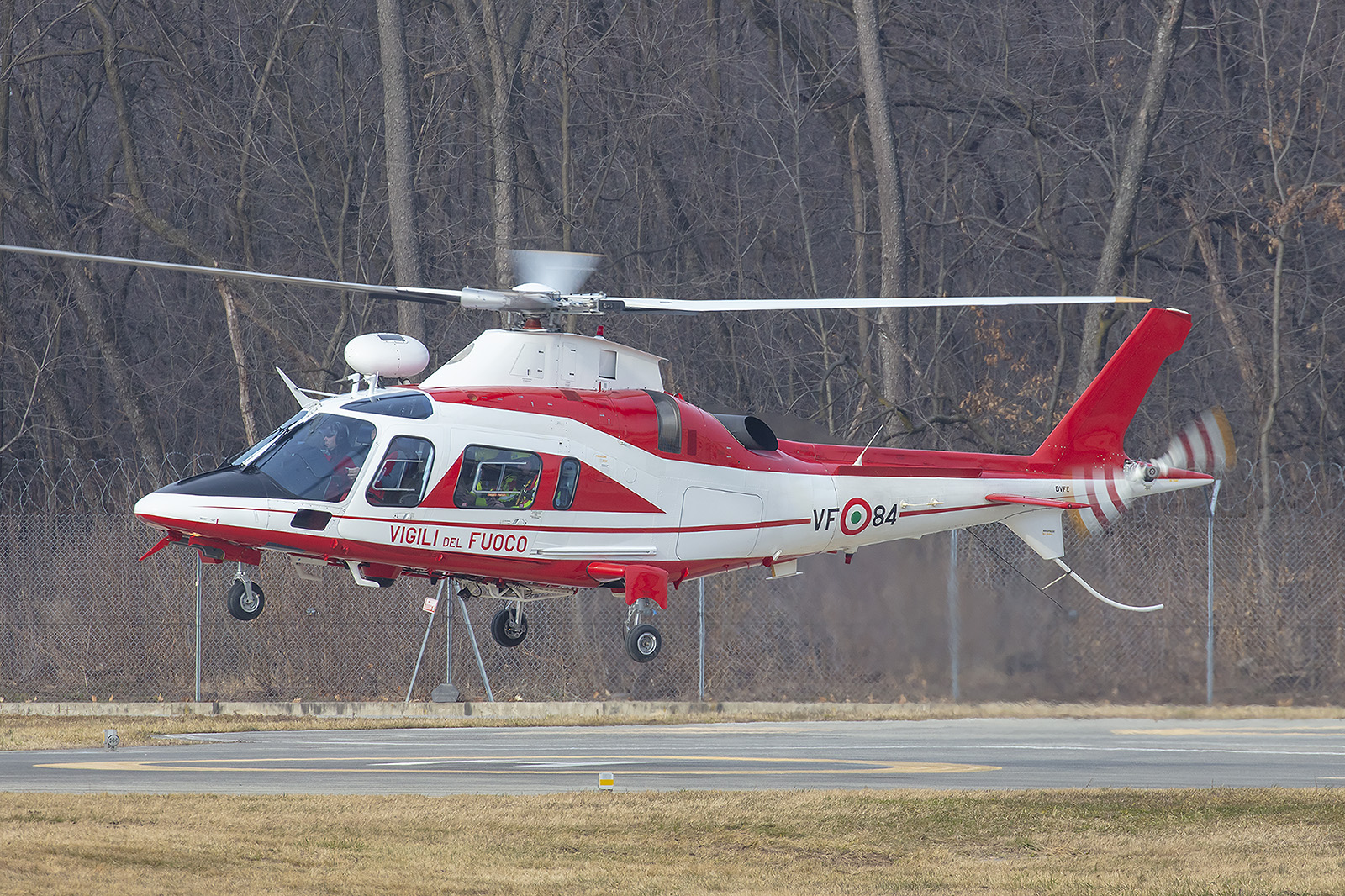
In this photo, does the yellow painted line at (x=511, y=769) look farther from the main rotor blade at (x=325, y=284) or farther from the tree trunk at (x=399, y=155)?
the tree trunk at (x=399, y=155)

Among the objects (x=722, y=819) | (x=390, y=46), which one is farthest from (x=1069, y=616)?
(x=390, y=46)

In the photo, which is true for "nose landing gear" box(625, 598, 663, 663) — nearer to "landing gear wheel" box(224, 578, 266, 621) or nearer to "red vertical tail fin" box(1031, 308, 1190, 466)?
"landing gear wheel" box(224, 578, 266, 621)

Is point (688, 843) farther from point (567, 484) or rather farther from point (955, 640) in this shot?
point (955, 640)

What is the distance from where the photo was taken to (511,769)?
50.2ft

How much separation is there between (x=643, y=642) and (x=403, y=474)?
2.72m

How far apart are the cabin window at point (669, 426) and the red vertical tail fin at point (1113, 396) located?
430 cm

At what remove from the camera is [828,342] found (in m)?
30.6

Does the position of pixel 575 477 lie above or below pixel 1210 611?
above

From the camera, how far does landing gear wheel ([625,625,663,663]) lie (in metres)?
14.4

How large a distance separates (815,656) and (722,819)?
8.57 metres

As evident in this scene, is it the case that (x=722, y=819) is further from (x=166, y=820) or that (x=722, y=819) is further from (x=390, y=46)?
(x=390, y=46)

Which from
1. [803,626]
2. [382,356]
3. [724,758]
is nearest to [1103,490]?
[724,758]

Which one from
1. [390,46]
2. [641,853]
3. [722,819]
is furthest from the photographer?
[390,46]

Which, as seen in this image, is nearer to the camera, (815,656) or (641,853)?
(641,853)
